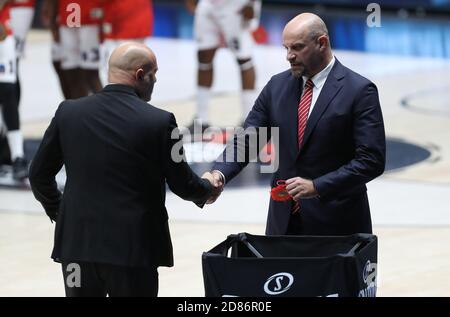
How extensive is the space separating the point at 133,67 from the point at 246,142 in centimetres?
91

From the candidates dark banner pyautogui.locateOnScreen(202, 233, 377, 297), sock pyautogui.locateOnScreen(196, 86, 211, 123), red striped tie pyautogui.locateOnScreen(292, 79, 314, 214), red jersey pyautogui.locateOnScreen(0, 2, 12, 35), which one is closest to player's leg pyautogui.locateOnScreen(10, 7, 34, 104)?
red jersey pyautogui.locateOnScreen(0, 2, 12, 35)

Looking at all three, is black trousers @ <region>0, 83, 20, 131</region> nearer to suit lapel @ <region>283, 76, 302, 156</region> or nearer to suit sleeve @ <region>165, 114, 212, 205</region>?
suit lapel @ <region>283, 76, 302, 156</region>

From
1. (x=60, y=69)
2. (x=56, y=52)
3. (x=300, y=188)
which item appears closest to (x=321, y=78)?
(x=300, y=188)

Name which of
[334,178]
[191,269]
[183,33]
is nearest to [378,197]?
[191,269]

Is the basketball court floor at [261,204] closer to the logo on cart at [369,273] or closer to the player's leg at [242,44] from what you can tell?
the player's leg at [242,44]

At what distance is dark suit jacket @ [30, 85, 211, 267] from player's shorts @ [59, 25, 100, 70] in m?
6.42

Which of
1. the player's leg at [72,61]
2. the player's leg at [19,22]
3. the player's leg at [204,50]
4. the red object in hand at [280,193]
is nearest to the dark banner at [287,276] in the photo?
the red object in hand at [280,193]

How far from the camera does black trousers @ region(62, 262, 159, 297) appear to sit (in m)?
5.27

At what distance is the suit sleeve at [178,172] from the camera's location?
17.2 feet

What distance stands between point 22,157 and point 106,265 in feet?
17.4

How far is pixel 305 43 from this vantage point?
18.5ft

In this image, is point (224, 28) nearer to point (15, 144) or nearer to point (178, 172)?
point (15, 144)

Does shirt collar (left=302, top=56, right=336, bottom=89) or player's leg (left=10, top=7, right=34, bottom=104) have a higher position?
shirt collar (left=302, top=56, right=336, bottom=89)

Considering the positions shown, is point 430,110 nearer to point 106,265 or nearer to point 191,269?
point 191,269
